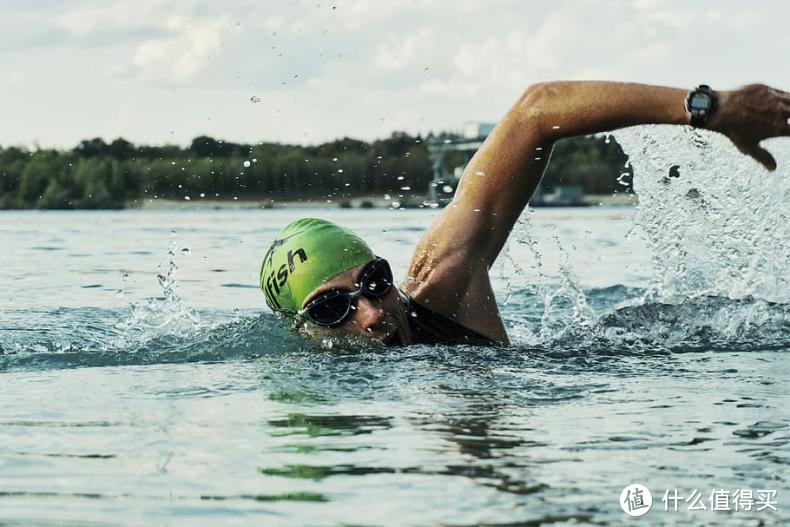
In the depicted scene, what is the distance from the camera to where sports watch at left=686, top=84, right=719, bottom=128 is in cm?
456

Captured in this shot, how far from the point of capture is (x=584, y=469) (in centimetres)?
342

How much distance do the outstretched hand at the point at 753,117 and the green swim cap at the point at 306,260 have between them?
67.3 inches

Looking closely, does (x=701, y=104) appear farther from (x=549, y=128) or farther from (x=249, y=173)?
(x=249, y=173)

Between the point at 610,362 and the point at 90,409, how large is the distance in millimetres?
2256

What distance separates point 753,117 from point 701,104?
187mm

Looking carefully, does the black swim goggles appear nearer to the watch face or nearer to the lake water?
the lake water

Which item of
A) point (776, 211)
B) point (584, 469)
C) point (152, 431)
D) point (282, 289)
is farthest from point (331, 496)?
point (776, 211)

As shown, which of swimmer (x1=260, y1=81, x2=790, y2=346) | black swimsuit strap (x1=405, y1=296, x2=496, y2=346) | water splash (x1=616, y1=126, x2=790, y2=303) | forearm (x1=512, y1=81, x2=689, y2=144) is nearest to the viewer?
forearm (x1=512, y1=81, x2=689, y2=144)

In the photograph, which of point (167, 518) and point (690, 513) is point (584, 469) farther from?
point (167, 518)

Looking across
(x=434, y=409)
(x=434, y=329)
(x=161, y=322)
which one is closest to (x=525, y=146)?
(x=434, y=329)

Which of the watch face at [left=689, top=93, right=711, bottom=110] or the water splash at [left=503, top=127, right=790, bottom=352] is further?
the water splash at [left=503, top=127, right=790, bottom=352]

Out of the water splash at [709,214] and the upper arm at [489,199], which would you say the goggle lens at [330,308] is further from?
the water splash at [709,214]
